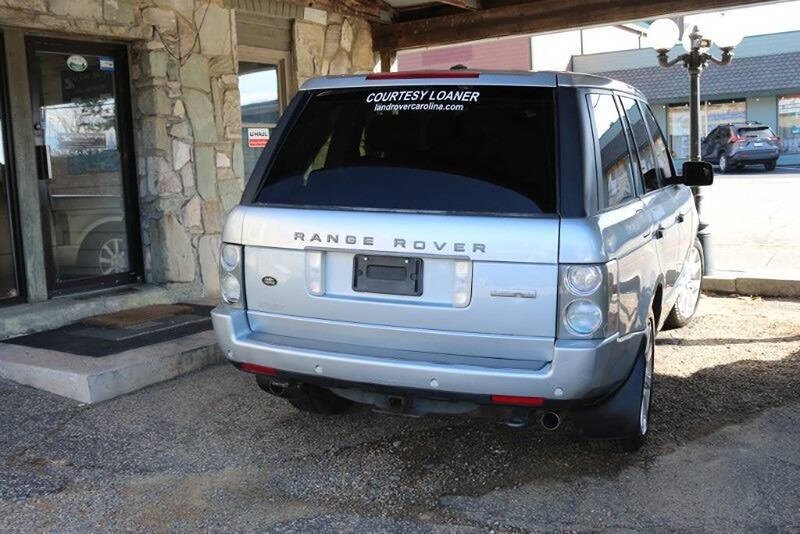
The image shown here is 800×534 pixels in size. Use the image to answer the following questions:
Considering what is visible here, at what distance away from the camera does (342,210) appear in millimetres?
3684

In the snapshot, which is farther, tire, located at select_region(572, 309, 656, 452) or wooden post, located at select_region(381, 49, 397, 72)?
wooden post, located at select_region(381, 49, 397, 72)

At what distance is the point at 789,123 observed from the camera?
31828mm

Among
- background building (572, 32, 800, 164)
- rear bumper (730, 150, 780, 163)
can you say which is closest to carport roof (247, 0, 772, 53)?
rear bumper (730, 150, 780, 163)

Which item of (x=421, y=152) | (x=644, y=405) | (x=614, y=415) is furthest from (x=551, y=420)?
(x=421, y=152)

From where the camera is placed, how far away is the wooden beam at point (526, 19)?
307 inches

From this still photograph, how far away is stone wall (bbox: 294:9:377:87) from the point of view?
28.5ft

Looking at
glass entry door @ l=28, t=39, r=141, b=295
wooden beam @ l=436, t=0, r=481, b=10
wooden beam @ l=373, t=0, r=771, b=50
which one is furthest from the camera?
wooden beam @ l=436, t=0, r=481, b=10

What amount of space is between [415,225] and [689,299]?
4252 mm

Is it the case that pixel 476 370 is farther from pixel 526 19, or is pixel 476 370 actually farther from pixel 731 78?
pixel 731 78

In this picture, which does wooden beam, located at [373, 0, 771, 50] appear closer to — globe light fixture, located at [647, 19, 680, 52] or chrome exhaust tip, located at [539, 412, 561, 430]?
globe light fixture, located at [647, 19, 680, 52]

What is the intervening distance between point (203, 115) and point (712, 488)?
5.55m

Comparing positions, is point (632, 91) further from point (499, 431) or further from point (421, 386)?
point (421, 386)

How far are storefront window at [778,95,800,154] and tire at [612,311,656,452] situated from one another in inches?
1227

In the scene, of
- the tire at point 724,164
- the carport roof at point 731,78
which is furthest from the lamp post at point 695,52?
the carport roof at point 731,78
